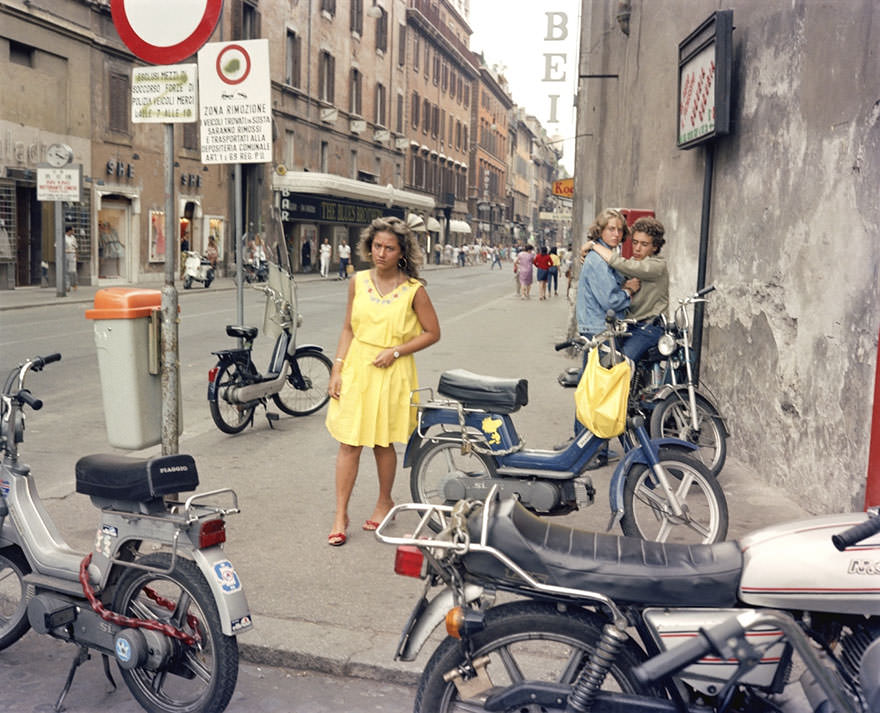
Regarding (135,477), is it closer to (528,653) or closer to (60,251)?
(528,653)

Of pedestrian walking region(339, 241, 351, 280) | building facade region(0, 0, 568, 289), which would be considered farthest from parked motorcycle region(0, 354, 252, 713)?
pedestrian walking region(339, 241, 351, 280)

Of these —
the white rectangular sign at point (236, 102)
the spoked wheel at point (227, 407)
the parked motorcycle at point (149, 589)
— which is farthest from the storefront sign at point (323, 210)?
the parked motorcycle at point (149, 589)

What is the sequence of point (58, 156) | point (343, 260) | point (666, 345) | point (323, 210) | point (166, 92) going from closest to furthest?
point (166, 92) < point (666, 345) < point (58, 156) < point (343, 260) < point (323, 210)

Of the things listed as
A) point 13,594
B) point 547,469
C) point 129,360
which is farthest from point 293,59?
point 13,594

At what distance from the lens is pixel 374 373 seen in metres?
4.98

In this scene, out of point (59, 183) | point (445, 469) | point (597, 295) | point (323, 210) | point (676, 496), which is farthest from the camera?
point (323, 210)

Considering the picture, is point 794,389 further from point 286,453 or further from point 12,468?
point 12,468

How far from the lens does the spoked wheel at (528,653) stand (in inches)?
96.3

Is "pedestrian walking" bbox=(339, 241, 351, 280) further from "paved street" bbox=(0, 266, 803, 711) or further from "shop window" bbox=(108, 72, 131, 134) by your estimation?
"paved street" bbox=(0, 266, 803, 711)

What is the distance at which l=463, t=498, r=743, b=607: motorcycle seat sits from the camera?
7.77ft

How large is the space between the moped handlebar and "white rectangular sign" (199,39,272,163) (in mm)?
5140

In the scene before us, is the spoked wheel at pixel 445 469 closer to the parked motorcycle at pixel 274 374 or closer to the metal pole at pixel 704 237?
the parked motorcycle at pixel 274 374

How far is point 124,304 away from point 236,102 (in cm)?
265

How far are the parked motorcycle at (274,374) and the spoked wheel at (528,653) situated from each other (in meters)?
5.30
